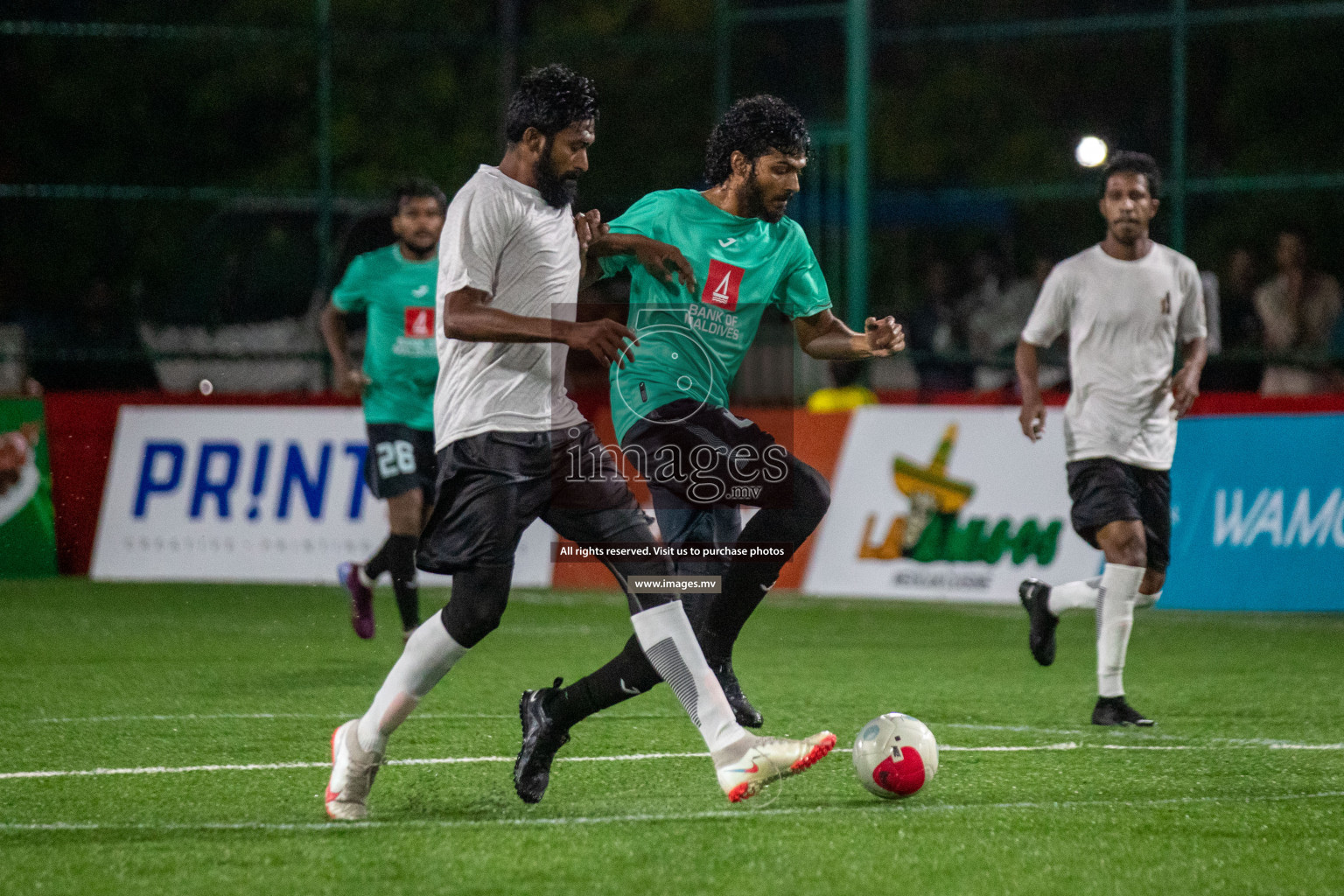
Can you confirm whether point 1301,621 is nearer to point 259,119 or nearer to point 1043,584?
point 1043,584

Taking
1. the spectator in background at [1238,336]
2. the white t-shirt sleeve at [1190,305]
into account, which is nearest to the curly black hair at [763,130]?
the white t-shirt sleeve at [1190,305]

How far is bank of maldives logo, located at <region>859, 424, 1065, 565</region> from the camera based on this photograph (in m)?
13.1

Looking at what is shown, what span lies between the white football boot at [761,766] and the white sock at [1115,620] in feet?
8.77

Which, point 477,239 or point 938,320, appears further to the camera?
point 938,320

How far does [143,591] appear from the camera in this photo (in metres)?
14.2

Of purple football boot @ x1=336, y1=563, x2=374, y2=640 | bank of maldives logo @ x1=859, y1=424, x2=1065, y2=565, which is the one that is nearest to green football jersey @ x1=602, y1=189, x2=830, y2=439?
purple football boot @ x1=336, y1=563, x2=374, y2=640

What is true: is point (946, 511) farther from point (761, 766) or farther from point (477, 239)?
point (477, 239)

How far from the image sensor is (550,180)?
6199mm

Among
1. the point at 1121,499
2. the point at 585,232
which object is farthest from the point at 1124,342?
the point at 585,232

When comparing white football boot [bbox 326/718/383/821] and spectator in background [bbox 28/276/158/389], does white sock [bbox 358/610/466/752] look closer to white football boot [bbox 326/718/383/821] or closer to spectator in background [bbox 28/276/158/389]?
white football boot [bbox 326/718/383/821]

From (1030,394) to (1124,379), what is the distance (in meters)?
0.42

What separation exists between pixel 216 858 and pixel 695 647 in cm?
150

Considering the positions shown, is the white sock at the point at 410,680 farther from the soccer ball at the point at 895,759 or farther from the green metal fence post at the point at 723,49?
the green metal fence post at the point at 723,49

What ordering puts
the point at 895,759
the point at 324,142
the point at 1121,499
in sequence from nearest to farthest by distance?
the point at 895,759 < the point at 1121,499 < the point at 324,142
